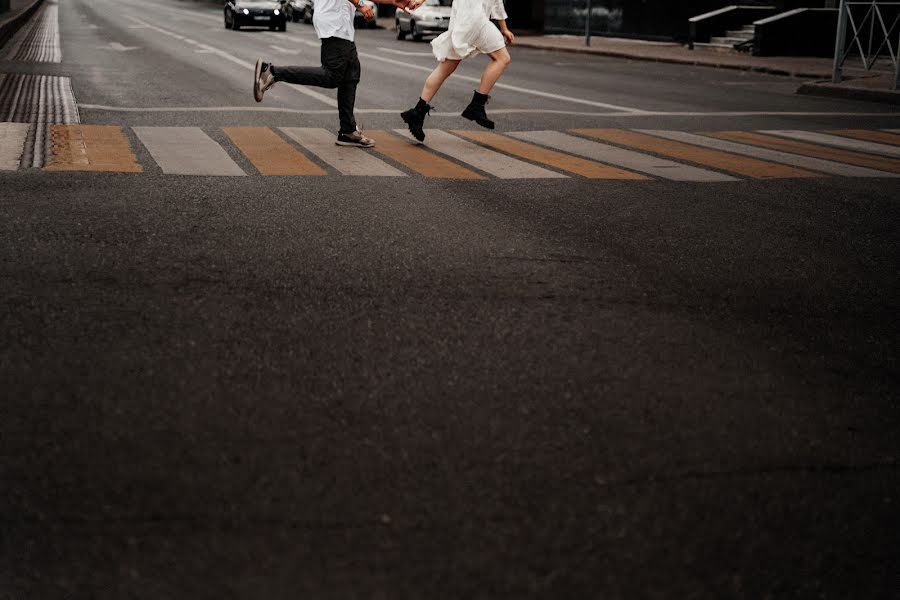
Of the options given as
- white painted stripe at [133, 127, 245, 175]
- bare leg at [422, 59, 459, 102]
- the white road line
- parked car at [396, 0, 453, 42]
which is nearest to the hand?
bare leg at [422, 59, 459, 102]

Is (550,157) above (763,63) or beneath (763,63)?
beneath

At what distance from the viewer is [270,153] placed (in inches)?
374

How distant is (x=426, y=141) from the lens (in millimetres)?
10727

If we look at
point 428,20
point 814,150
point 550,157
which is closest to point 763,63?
point 428,20

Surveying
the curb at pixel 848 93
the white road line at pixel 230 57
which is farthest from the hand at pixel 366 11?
the curb at pixel 848 93

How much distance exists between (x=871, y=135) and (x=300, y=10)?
4118 cm

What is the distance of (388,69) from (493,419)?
18.1 metres

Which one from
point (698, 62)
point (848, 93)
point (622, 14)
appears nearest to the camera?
point (848, 93)

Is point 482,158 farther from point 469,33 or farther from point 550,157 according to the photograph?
point 469,33

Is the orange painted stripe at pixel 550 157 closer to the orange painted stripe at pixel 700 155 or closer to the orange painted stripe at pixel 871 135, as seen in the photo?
the orange painted stripe at pixel 700 155

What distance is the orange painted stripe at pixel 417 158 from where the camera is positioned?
28.7 feet

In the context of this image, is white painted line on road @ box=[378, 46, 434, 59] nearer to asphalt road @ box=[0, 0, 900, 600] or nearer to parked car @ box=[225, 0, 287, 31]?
parked car @ box=[225, 0, 287, 31]

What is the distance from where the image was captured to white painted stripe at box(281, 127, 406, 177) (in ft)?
28.7

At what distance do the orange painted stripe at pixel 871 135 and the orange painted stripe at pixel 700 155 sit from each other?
2.19m
